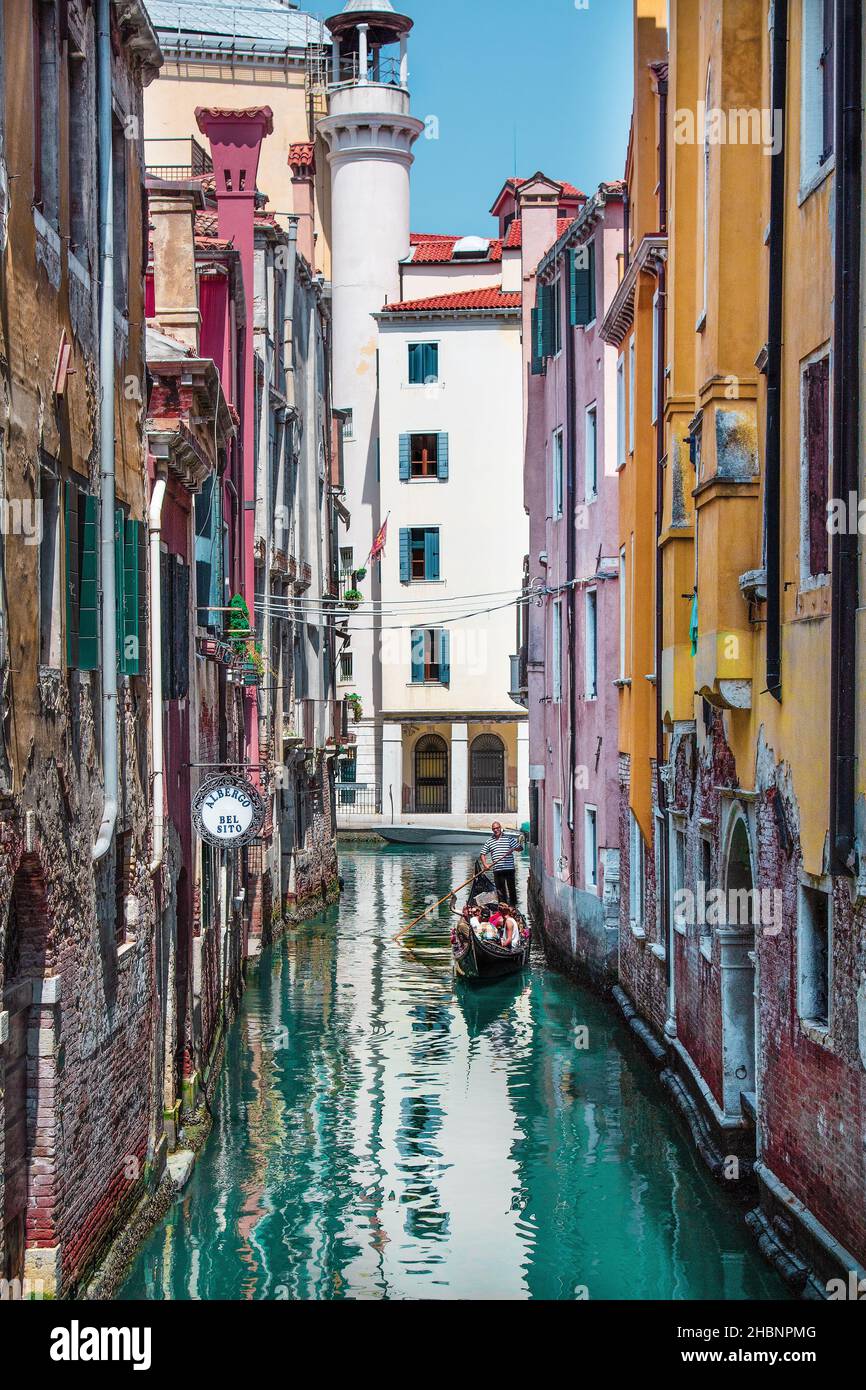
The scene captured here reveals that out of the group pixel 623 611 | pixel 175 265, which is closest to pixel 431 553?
pixel 623 611

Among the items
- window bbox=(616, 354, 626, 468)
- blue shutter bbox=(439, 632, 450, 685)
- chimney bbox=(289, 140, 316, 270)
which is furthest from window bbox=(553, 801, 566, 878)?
blue shutter bbox=(439, 632, 450, 685)

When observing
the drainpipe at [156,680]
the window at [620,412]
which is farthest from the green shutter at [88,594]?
the window at [620,412]

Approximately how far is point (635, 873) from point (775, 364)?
1037cm

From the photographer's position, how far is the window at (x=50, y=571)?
397 inches

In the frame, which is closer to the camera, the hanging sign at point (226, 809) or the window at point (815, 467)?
the window at point (815, 467)

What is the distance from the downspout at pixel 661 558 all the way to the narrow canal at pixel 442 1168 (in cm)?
153

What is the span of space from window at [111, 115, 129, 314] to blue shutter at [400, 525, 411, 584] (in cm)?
3628

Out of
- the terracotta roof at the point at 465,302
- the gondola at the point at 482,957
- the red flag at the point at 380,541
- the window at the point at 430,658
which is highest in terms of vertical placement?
the terracotta roof at the point at 465,302

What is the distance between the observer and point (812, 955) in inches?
453

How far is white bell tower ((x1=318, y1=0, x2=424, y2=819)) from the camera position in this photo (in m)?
49.4

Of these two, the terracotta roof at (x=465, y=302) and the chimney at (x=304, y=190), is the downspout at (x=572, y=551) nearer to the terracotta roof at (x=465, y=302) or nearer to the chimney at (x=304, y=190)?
the chimney at (x=304, y=190)

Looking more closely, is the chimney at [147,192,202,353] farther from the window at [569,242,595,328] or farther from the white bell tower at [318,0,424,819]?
the white bell tower at [318,0,424,819]
